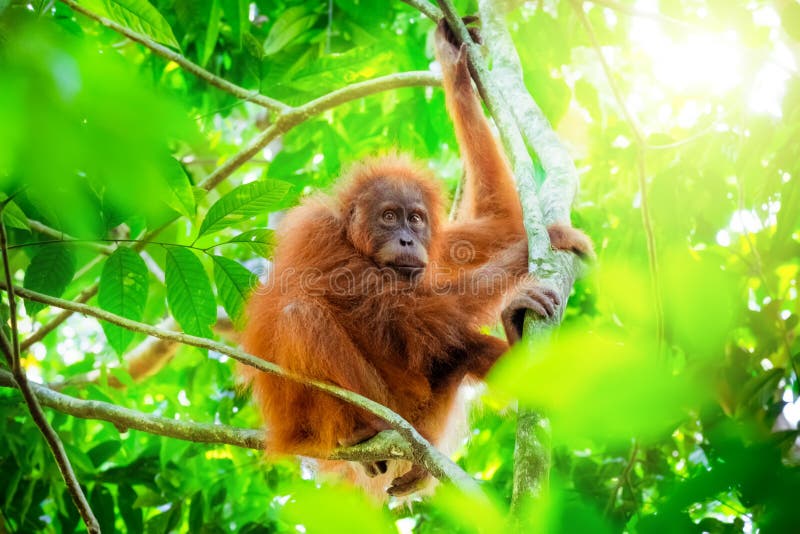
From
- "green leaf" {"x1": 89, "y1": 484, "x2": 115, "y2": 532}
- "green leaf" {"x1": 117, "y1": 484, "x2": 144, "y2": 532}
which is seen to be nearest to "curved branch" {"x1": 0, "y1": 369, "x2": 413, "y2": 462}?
"green leaf" {"x1": 89, "y1": 484, "x2": 115, "y2": 532}

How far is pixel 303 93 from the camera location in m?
5.39

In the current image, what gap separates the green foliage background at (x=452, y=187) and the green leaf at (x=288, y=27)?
0.9 inches

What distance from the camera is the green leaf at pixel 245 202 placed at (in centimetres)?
304

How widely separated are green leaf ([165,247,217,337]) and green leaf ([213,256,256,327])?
4.9 inches

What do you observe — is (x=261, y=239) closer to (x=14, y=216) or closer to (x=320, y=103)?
(x=14, y=216)

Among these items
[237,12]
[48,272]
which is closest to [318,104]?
[237,12]

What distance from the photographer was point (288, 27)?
18.4 feet

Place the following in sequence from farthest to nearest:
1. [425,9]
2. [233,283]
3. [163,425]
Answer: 1. [425,9]
2. [233,283]
3. [163,425]

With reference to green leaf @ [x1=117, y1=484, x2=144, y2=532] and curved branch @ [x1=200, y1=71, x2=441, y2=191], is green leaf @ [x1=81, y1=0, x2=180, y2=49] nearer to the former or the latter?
curved branch @ [x1=200, y1=71, x2=441, y2=191]

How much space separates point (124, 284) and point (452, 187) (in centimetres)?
414

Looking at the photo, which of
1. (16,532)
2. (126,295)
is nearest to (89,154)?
(126,295)

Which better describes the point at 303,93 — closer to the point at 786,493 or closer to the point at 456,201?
the point at 456,201

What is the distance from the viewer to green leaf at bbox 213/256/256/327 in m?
3.47

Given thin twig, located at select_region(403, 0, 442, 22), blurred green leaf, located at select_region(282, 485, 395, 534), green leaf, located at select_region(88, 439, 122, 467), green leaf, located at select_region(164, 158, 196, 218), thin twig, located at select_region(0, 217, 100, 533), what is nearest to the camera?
blurred green leaf, located at select_region(282, 485, 395, 534)
